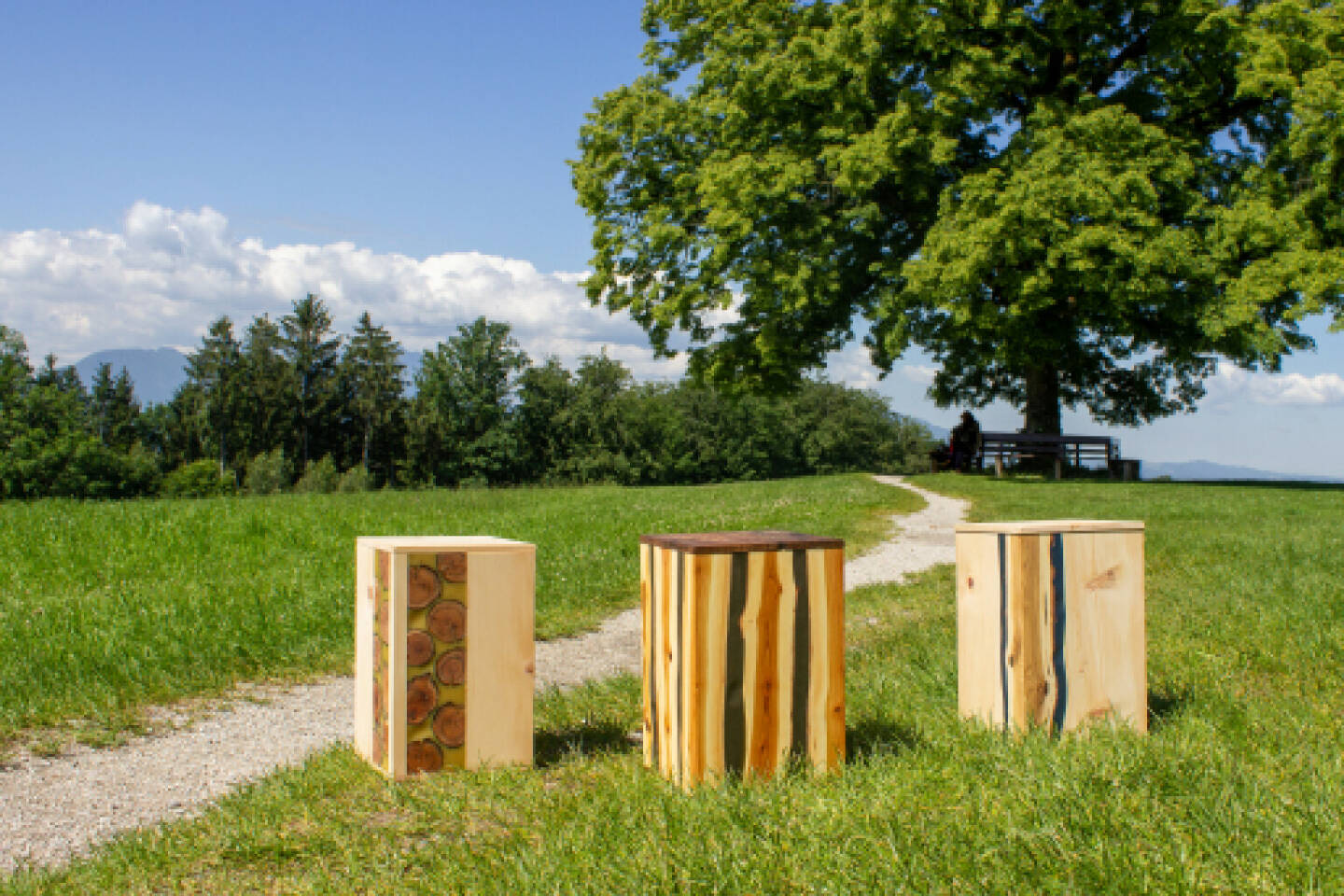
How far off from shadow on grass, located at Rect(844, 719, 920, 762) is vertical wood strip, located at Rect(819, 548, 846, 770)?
0.38ft

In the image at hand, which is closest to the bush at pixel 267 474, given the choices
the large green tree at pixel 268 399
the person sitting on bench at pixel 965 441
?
the large green tree at pixel 268 399

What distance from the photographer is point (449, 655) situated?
12.5ft

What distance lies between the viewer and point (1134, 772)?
320 cm

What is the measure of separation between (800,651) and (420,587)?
4.82ft

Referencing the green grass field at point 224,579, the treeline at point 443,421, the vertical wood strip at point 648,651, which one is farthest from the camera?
the treeline at point 443,421

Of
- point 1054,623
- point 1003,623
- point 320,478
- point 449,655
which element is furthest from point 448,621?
point 320,478

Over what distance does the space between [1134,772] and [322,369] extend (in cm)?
8585

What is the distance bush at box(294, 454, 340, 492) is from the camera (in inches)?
2751

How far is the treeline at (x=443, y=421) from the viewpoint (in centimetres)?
7650

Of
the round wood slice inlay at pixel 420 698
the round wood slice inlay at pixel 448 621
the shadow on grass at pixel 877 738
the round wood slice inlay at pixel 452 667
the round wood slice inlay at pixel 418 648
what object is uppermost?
the round wood slice inlay at pixel 448 621

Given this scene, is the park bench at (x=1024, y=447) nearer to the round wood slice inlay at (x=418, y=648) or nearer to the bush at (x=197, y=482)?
the round wood slice inlay at (x=418, y=648)

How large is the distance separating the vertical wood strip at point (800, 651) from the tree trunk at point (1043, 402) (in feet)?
76.9

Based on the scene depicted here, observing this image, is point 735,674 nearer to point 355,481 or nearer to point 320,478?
point 355,481

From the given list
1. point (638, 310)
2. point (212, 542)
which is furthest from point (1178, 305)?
point (212, 542)
